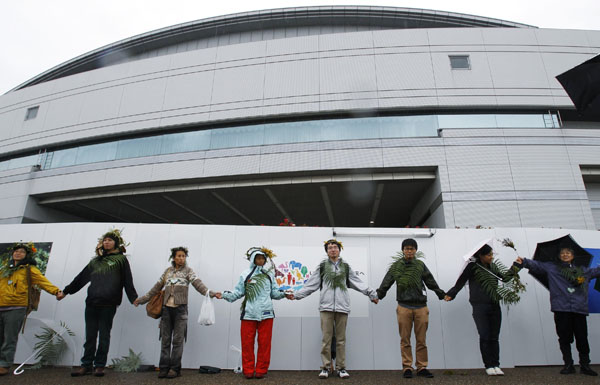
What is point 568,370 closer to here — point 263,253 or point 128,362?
point 263,253

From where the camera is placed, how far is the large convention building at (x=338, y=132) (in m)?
10.5

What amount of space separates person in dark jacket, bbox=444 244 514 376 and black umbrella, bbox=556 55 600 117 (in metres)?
1.94

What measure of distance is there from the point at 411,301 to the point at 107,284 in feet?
12.7

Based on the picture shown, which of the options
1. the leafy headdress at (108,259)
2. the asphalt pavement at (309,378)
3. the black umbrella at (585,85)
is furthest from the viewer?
the leafy headdress at (108,259)

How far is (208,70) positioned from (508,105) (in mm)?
11276

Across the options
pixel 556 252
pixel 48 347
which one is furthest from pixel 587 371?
pixel 48 347

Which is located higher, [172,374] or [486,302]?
[486,302]

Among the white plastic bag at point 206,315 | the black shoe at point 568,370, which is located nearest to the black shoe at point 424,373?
the black shoe at point 568,370

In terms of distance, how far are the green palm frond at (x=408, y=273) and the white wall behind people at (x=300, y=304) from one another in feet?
1.65

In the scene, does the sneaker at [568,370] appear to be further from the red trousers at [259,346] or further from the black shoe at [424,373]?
the red trousers at [259,346]

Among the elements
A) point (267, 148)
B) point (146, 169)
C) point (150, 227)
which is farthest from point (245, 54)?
point (150, 227)

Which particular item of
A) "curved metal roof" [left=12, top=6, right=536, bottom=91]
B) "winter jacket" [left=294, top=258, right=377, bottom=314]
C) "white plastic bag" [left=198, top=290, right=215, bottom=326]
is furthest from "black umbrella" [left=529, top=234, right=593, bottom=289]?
"curved metal roof" [left=12, top=6, right=536, bottom=91]

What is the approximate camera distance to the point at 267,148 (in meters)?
11.6

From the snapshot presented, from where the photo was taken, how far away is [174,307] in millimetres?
4082
